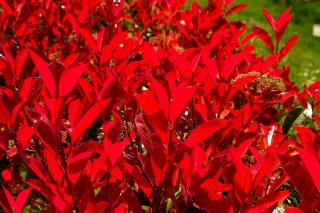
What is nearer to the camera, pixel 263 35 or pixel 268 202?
pixel 268 202

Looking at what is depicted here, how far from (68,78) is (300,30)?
8378mm

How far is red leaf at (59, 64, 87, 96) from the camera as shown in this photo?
131 cm

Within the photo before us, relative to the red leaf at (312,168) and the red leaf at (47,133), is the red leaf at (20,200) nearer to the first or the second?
the red leaf at (47,133)

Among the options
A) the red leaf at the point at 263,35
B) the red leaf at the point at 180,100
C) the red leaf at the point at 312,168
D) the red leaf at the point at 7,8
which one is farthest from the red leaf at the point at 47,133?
the red leaf at the point at 7,8

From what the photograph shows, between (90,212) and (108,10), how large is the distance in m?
1.71

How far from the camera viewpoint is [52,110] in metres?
1.27

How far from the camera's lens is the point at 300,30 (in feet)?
29.9

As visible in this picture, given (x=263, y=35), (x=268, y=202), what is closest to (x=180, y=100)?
(x=268, y=202)

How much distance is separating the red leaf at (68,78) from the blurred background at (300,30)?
17.1 ft

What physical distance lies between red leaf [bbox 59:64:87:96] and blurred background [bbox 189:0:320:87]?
522cm

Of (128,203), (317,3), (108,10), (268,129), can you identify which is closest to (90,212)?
(128,203)

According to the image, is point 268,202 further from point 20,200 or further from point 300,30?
point 300,30

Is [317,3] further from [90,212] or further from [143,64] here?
[90,212]

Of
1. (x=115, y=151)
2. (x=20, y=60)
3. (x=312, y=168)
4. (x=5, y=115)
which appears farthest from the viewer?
(x=20, y=60)
